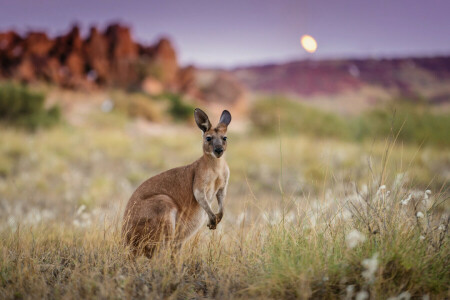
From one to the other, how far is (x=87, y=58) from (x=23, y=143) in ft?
85.6

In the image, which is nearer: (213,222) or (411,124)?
(213,222)

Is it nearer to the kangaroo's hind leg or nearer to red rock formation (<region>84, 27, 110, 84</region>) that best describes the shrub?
red rock formation (<region>84, 27, 110, 84</region>)

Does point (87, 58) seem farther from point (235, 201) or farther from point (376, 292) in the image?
point (376, 292)

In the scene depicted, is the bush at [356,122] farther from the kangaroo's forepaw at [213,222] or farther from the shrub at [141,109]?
the kangaroo's forepaw at [213,222]

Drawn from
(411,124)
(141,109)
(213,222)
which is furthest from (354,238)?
(141,109)

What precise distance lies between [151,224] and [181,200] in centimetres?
41

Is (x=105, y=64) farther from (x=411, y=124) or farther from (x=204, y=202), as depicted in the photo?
(x=204, y=202)

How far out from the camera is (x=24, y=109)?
18156mm

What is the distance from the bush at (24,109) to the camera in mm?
17156

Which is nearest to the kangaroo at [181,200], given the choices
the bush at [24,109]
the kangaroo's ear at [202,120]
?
the kangaroo's ear at [202,120]

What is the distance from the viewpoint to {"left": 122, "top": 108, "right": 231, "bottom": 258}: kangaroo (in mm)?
3568

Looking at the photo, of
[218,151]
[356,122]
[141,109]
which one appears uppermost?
[141,109]

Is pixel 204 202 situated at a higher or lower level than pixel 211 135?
lower

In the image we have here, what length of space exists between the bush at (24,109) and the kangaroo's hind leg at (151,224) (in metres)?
15.2
